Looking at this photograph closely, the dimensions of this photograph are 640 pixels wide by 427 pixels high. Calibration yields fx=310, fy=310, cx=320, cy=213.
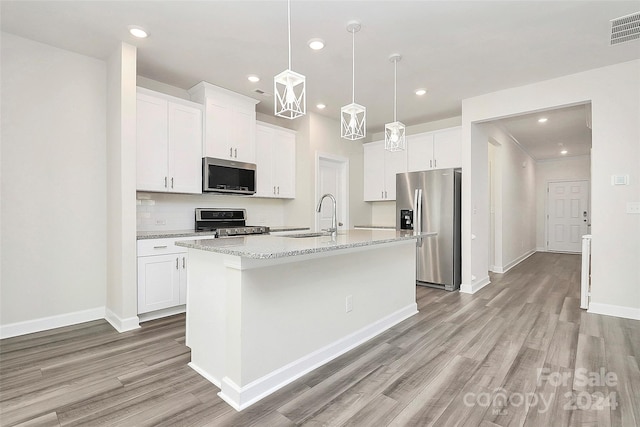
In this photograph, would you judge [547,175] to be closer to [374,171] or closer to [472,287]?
[374,171]

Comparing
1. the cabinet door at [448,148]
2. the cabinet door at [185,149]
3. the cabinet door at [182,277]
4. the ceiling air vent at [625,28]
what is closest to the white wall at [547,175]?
the cabinet door at [448,148]

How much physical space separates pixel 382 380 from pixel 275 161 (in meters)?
3.49

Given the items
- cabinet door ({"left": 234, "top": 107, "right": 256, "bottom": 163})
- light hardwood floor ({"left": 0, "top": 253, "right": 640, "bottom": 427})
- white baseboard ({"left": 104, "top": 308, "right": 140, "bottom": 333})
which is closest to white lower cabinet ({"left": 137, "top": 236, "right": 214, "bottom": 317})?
white baseboard ({"left": 104, "top": 308, "right": 140, "bottom": 333})

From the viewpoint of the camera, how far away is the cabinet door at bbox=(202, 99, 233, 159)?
3.84 m

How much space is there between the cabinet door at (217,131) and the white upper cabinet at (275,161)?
1.86 ft

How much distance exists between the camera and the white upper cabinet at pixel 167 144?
3.30 m

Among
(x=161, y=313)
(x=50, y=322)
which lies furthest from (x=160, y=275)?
(x=50, y=322)

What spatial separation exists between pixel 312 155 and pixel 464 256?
8.94 feet

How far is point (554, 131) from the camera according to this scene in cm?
587

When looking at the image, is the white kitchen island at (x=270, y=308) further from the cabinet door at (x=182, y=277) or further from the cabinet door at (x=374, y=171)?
the cabinet door at (x=374, y=171)

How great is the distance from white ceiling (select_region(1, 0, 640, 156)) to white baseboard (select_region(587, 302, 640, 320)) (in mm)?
2640

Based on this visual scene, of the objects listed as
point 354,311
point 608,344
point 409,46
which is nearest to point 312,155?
point 409,46

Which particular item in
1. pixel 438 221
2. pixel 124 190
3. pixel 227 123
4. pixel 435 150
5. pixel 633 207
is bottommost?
pixel 438 221

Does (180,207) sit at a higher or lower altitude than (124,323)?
higher
